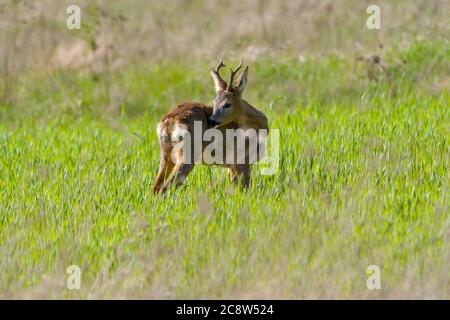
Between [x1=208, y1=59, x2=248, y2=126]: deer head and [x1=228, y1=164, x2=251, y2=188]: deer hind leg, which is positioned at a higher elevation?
[x1=208, y1=59, x2=248, y2=126]: deer head

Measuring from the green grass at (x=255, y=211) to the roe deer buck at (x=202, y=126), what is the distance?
0.55 ft

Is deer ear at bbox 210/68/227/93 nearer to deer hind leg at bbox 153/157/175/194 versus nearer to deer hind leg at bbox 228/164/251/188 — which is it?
deer hind leg at bbox 228/164/251/188

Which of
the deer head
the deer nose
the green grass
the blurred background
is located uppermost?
the blurred background

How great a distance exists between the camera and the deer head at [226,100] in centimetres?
898

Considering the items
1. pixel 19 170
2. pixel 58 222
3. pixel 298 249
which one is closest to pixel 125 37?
pixel 19 170

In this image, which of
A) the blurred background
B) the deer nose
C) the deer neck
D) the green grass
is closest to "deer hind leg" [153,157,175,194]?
the green grass

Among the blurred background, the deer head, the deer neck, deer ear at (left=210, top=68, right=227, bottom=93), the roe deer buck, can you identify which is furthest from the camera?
the blurred background

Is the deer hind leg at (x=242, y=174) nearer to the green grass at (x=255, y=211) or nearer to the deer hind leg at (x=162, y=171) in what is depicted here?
the green grass at (x=255, y=211)

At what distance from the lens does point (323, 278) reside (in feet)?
21.5

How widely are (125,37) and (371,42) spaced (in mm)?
4335

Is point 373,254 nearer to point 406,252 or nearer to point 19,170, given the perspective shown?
point 406,252

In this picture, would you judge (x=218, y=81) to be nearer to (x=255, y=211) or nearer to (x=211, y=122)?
(x=211, y=122)

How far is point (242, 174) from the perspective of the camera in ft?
29.7

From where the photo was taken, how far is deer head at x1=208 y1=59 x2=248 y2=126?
8984mm
